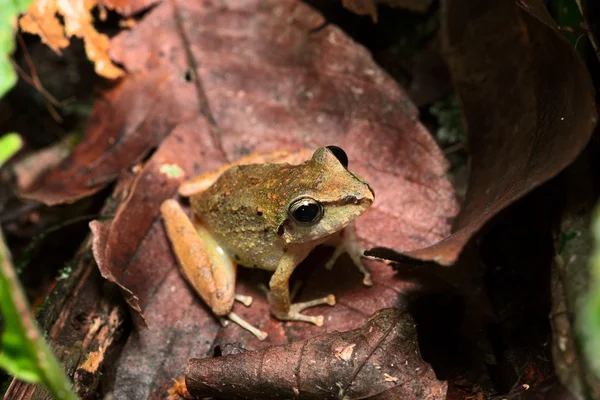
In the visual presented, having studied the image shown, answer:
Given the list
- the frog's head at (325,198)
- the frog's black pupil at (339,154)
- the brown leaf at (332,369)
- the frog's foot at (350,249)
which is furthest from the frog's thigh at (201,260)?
the frog's black pupil at (339,154)

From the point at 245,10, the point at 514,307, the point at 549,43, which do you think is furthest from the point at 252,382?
the point at 245,10

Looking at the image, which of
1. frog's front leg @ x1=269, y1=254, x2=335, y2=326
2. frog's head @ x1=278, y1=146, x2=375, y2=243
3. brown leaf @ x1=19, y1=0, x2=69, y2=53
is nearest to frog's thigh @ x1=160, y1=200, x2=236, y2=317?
frog's front leg @ x1=269, y1=254, x2=335, y2=326

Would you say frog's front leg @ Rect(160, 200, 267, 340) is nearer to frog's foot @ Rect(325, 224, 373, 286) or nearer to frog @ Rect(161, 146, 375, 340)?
frog @ Rect(161, 146, 375, 340)

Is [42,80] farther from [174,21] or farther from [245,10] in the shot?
[245,10]

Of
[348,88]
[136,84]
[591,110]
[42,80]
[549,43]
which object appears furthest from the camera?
[42,80]

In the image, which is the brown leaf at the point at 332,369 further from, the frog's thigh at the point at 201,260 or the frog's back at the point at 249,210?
the frog's back at the point at 249,210

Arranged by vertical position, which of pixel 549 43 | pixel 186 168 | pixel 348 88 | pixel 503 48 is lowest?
pixel 186 168
